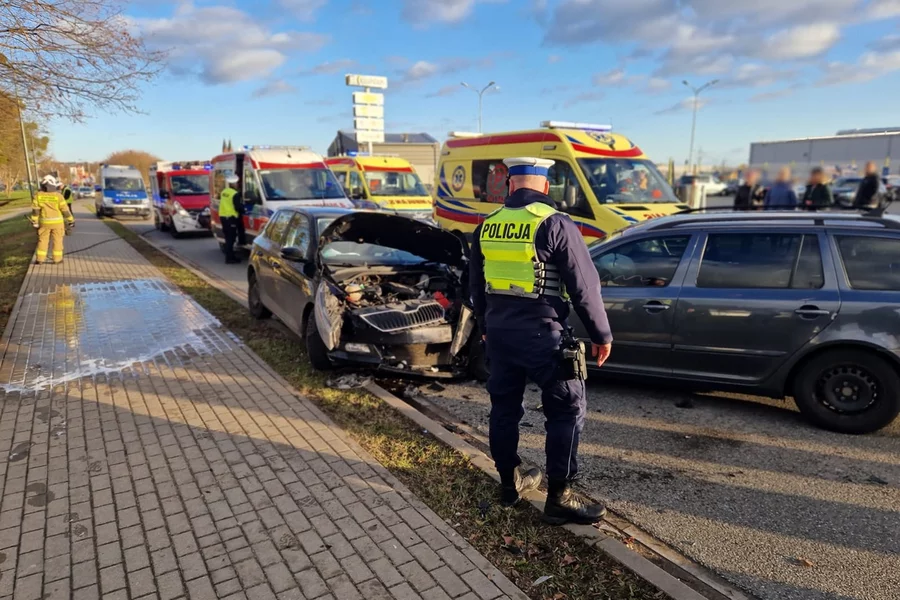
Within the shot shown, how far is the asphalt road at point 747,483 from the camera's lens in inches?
116

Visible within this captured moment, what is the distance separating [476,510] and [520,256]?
4.89ft

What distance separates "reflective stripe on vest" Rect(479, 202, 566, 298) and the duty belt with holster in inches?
11.2

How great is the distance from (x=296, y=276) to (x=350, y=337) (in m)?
1.39

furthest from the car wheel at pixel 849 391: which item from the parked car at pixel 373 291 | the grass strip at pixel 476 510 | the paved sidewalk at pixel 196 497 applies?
the paved sidewalk at pixel 196 497

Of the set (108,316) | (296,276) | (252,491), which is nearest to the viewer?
(252,491)

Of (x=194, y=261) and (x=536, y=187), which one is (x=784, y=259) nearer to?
(x=536, y=187)

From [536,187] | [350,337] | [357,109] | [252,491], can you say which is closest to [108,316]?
[350,337]

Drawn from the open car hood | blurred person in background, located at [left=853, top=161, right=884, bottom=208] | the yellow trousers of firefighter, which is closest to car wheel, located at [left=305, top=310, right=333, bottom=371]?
the open car hood

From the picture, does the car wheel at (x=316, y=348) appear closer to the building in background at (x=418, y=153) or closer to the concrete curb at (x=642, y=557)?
the concrete curb at (x=642, y=557)

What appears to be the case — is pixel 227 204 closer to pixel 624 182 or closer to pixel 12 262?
pixel 12 262

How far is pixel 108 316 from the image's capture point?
837 centimetres

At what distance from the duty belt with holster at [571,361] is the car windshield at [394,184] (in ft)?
44.6

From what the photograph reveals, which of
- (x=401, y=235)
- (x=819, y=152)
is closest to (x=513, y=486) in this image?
(x=401, y=235)

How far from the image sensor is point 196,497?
352 cm
